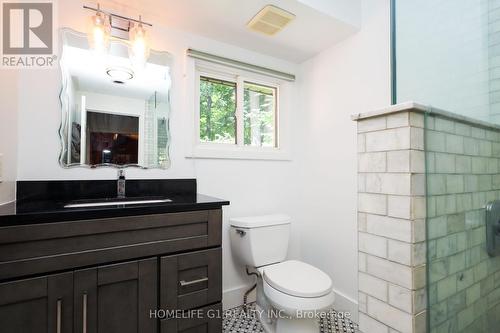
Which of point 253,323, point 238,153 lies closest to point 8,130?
point 238,153

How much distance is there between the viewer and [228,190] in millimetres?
1976

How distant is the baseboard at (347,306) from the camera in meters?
1.77

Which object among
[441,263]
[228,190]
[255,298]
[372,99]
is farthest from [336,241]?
[441,263]

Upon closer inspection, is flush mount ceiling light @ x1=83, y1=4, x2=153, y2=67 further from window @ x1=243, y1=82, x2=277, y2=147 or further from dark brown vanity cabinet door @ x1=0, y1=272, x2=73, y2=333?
dark brown vanity cabinet door @ x1=0, y1=272, x2=73, y2=333

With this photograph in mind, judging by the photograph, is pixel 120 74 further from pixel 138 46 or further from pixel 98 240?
pixel 98 240

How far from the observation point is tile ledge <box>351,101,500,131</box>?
0.63 m

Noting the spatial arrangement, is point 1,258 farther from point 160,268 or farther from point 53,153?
point 53,153

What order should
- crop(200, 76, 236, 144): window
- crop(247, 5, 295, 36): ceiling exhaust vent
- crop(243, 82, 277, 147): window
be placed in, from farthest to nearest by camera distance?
1. crop(243, 82, 277, 147): window
2. crop(200, 76, 236, 144): window
3. crop(247, 5, 295, 36): ceiling exhaust vent

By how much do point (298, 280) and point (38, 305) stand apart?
1205mm

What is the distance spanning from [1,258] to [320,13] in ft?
6.64

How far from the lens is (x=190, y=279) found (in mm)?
1230

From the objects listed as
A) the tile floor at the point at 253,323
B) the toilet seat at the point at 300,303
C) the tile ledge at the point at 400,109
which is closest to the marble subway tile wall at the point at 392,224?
the tile ledge at the point at 400,109

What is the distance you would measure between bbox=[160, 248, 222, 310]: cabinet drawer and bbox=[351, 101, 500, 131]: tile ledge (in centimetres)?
98

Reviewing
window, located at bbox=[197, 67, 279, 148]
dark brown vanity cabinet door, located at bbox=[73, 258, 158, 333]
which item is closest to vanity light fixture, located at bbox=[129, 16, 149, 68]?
window, located at bbox=[197, 67, 279, 148]
